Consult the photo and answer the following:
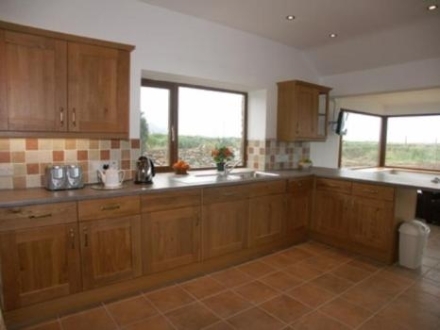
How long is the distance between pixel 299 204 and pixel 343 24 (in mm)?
2134

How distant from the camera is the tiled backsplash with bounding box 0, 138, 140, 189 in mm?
2254

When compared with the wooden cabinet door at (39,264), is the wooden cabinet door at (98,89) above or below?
above

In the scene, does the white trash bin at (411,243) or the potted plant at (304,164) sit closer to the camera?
the white trash bin at (411,243)

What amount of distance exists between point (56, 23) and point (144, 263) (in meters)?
2.11

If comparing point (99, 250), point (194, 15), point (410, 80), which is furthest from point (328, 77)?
point (99, 250)

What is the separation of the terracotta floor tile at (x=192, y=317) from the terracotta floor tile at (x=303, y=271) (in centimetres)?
106

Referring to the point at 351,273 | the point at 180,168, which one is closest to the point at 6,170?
the point at 180,168

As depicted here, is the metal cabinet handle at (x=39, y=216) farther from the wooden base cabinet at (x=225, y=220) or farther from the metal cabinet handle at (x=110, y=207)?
the wooden base cabinet at (x=225, y=220)

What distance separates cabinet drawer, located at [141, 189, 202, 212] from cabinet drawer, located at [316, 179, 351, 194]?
1.80 meters

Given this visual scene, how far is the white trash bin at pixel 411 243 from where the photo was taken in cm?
299

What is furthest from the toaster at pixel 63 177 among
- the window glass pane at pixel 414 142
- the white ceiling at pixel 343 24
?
the window glass pane at pixel 414 142

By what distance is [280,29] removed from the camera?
3459mm

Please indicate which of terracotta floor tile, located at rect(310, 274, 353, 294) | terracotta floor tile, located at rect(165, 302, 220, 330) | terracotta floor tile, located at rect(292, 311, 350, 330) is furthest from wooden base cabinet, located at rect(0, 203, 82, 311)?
terracotta floor tile, located at rect(310, 274, 353, 294)

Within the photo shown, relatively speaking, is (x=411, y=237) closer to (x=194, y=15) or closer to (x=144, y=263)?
(x=144, y=263)
